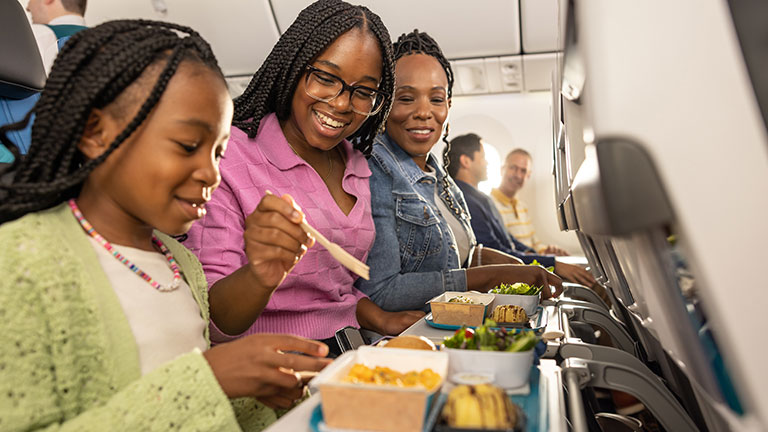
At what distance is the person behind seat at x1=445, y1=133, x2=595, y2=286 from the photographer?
9.06ft

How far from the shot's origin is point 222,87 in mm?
943

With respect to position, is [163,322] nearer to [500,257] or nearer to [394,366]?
[394,366]

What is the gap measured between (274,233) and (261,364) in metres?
0.26

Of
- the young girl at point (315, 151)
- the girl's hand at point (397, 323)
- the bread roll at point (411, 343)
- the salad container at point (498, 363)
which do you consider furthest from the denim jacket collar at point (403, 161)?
the salad container at point (498, 363)

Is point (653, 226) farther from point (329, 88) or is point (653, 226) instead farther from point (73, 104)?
point (329, 88)

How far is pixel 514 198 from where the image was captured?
6031 millimetres

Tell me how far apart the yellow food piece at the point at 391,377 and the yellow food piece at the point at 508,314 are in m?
0.70

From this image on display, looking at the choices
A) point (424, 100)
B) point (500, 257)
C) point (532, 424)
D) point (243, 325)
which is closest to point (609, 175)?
point (532, 424)

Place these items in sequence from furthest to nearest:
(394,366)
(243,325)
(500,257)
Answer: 1. (500,257)
2. (243,325)
3. (394,366)

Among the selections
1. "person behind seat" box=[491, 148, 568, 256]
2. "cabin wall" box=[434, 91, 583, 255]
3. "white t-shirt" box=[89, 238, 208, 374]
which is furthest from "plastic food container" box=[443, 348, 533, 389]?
"cabin wall" box=[434, 91, 583, 255]

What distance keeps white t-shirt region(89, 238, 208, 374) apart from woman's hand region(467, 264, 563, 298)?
1097 millimetres

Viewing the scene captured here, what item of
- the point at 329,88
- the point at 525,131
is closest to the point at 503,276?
the point at 329,88

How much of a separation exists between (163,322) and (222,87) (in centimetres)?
39

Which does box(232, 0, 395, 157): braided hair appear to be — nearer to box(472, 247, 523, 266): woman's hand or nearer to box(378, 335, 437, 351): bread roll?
box(378, 335, 437, 351): bread roll
